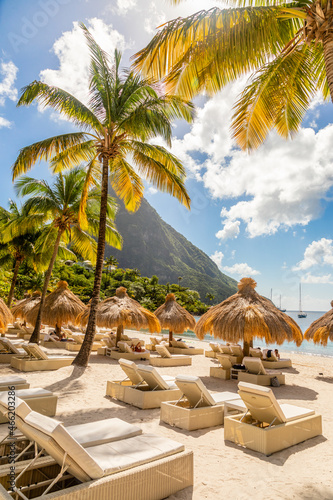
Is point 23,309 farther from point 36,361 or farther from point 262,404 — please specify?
point 262,404

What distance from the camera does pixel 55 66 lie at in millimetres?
10719

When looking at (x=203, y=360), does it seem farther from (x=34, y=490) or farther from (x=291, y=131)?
(x=34, y=490)

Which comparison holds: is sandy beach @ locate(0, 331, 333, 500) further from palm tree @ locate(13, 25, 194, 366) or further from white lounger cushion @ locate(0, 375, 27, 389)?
palm tree @ locate(13, 25, 194, 366)

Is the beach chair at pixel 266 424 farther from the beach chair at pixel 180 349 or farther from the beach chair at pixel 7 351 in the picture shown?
the beach chair at pixel 180 349

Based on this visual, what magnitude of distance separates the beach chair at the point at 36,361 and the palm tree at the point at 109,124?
454 millimetres

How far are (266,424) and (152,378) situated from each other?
196 cm

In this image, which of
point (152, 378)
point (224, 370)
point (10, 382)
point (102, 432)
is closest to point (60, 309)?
point (224, 370)

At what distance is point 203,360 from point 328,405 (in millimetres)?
6118

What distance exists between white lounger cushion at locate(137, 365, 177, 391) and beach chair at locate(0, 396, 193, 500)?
2.44 metres

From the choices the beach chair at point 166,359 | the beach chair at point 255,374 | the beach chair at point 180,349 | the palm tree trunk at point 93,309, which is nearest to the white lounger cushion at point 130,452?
the beach chair at point 255,374

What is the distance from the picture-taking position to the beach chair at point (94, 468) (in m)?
2.08

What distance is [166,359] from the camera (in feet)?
33.4

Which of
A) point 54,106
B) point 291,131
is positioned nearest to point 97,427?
point 291,131

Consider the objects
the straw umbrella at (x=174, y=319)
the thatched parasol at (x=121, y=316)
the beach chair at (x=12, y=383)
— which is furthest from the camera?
the straw umbrella at (x=174, y=319)
